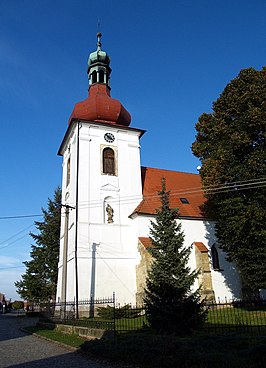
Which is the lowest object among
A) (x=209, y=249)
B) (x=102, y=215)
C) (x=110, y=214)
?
Result: (x=209, y=249)

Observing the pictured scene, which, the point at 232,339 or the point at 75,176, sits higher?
the point at 75,176

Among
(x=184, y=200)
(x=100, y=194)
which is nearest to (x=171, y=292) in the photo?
(x=100, y=194)

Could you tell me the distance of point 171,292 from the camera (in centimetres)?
1129

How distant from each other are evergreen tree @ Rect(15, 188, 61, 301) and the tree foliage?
53.1 feet

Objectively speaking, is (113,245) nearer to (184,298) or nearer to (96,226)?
(96,226)

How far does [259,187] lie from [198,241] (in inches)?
304

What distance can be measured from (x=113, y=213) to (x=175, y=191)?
5.56 m

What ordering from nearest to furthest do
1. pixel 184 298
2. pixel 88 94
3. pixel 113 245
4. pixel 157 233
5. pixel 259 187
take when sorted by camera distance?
pixel 184 298 < pixel 157 233 < pixel 259 187 < pixel 113 245 < pixel 88 94

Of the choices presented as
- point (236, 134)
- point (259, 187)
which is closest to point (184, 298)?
point (259, 187)

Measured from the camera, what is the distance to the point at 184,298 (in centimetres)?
1122

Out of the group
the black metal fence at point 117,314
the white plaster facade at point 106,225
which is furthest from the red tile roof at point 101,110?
the black metal fence at point 117,314

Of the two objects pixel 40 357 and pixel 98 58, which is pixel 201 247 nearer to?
pixel 40 357

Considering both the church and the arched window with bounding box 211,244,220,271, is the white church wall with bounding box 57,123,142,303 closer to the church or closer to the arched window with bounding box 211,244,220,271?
the church

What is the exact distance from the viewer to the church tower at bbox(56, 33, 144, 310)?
68.3 ft
